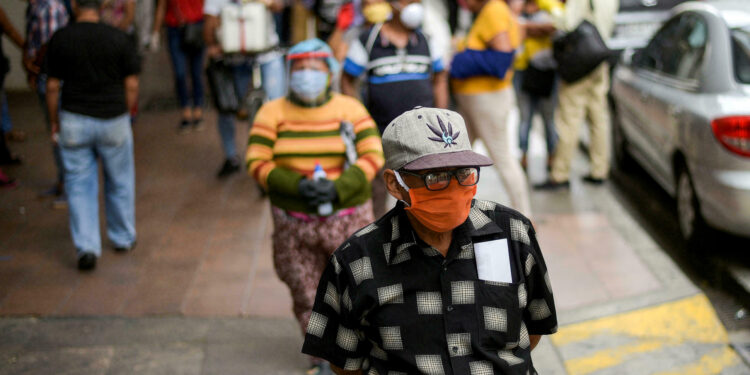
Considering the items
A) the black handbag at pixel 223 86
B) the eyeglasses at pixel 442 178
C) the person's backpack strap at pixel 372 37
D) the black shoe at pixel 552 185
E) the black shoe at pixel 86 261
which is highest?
the eyeglasses at pixel 442 178

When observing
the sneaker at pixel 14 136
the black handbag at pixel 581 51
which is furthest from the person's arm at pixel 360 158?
the sneaker at pixel 14 136

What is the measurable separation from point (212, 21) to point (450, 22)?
5.56 m

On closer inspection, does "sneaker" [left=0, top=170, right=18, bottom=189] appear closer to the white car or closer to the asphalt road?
the asphalt road

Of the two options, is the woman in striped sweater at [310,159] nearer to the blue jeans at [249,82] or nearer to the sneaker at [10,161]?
the blue jeans at [249,82]

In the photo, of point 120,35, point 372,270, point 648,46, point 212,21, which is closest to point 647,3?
point 648,46

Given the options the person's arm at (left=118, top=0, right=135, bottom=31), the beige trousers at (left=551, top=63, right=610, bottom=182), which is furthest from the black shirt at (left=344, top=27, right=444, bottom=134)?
the person's arm at (left=118, top=0, right=135, bottom=31)

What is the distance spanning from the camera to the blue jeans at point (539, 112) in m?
7.98

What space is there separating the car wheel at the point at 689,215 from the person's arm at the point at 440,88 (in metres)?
2.03

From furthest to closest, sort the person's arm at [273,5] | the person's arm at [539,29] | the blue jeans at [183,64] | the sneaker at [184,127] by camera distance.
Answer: the sneaker at [184,127]
the blue jeans at [183,64]
the person's arm at [539,29]
the person's arm at [273,5]

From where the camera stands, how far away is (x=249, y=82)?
752 centimetres

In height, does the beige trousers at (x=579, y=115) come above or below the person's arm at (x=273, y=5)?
below

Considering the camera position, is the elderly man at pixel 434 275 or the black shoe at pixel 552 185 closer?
the elderly man at pixel 434 275

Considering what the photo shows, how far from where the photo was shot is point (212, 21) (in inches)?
280

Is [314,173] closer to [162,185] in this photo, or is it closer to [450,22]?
[162,185]
